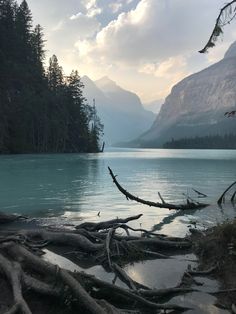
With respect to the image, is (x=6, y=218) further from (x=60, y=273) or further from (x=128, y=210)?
(x=60, y=273)

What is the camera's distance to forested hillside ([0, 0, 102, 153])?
9644 cm

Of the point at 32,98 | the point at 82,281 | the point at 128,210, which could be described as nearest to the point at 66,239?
the point at 82,281

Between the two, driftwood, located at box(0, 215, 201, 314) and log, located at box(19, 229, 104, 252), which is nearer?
driftwood, located at box(0, 215, 201, 314)

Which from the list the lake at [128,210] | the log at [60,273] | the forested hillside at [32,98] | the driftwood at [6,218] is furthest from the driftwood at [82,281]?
the forested hillside at [32,98]

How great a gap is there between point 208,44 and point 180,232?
9771 mm

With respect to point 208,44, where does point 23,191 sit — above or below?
below

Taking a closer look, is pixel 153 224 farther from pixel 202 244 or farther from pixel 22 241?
pixel 22 241

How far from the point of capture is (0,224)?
16.5 metres

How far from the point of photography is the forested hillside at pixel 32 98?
316 ft

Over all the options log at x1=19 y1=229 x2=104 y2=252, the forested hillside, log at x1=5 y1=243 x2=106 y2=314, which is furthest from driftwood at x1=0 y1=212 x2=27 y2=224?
the forested hillside

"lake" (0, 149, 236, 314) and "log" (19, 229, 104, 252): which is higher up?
"log" (19, 229, 104, 252)

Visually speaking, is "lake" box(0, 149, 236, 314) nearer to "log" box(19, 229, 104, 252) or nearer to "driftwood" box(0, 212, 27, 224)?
A: "log" box(19, 229, 104, 252)

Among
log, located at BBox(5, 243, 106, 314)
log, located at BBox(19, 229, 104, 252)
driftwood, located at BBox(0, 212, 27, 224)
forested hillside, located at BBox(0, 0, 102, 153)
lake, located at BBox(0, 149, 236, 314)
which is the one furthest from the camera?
forested hillside, located at BBox(0, 0, 102, 153)

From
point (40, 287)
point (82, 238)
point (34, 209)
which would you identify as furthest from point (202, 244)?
point (34, 209)
